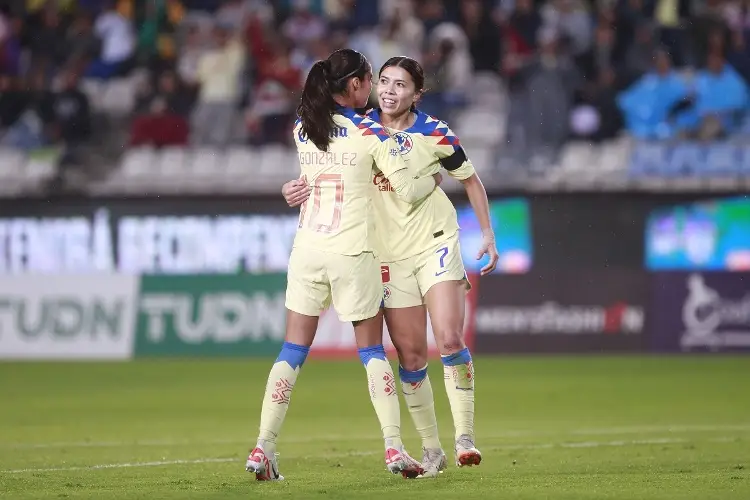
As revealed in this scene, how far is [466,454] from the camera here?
7488mm

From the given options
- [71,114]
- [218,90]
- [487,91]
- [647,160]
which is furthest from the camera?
[71,114]

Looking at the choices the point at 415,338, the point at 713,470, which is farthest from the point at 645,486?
the point at 415,338

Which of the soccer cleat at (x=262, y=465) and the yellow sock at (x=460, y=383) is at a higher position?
the yellow sock at (x=460, y=383)

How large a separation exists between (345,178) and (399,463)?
59.8 inches

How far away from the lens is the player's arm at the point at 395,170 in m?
7.12

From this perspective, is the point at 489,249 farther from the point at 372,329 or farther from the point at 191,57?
the point at 191,57

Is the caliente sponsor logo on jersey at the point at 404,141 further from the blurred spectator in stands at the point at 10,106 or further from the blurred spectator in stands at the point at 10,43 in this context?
the blurred spectator in stands at the point at 10,43

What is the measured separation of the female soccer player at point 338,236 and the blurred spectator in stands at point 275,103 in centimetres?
1239

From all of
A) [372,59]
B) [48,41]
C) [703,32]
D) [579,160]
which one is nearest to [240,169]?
[372,59]

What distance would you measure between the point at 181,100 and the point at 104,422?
30.8ft

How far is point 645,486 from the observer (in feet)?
22.4

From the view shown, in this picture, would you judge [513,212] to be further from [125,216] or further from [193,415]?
[193,415]

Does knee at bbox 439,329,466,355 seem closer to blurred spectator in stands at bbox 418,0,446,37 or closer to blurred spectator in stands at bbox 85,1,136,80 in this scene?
blurred spectator in stands at bbox 418,0,446,37

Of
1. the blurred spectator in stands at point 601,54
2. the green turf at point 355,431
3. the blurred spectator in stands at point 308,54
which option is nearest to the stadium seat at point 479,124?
the blurred spectator in stands at point 601,54
